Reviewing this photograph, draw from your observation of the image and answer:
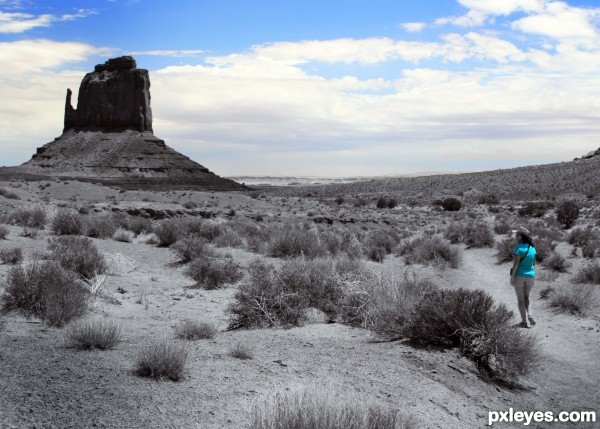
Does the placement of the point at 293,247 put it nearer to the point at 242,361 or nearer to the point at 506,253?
the point at 506,253

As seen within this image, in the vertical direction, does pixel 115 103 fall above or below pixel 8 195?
above

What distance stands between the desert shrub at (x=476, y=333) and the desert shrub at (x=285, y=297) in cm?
224

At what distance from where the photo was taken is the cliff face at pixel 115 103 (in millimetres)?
117250

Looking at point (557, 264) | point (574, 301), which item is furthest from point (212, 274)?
point (557, 264)

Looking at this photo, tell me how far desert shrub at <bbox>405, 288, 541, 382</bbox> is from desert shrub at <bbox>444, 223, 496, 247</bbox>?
17.9 meters

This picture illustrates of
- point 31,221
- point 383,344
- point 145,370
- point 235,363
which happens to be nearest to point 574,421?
point 383,344

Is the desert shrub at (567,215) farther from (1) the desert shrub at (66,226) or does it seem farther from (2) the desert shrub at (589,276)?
(1) the desert shrub at (66,226)

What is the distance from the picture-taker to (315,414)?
14.9ft

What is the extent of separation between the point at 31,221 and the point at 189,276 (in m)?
8.98

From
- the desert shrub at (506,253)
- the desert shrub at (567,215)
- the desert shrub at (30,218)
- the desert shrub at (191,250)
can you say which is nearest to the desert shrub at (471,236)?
the desert shrub at (506,253)

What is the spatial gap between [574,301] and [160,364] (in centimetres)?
1001

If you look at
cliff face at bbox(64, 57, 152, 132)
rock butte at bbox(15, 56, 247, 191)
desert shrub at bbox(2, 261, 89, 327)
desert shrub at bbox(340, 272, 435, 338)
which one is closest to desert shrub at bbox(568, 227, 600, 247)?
desert shrub at bbox(340, 272, 435, 338)

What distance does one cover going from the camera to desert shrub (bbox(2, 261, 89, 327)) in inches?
343

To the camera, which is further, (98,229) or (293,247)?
(98,229)
